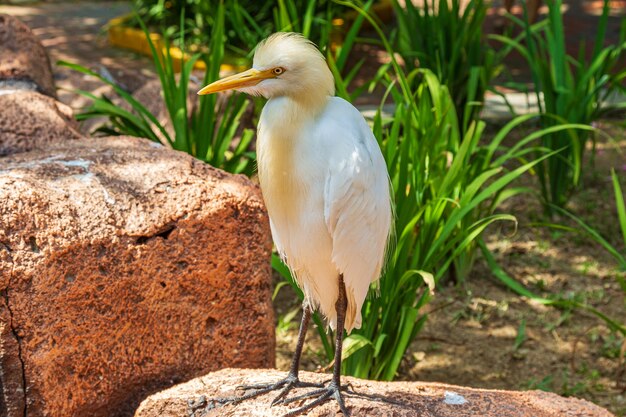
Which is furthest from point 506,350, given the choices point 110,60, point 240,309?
point 110,60

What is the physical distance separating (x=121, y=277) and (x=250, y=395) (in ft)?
1.78

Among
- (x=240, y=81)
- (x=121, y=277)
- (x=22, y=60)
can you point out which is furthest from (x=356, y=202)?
(x=22, y=60)

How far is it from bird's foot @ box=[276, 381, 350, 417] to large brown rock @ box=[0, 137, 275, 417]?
51 cm

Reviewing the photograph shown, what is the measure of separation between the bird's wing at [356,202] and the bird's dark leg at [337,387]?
124 mm

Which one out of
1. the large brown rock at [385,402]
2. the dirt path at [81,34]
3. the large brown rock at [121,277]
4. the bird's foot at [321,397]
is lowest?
the dirt path at [81,34]

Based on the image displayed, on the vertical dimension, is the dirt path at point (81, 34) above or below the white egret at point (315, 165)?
below

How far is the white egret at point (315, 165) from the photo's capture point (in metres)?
2.19

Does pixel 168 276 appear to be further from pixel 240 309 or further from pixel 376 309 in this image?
pixel 376 309

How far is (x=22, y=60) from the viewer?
4.04 meters

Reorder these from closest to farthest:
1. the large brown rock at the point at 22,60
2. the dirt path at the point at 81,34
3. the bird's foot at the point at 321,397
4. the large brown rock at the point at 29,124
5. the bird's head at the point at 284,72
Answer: the bird's head at the point at 284,72 → the bird's foot at the point at 321,397 → the large brown rock at the point at 29,124 → the large brown rock at the point at 22,60 → the dirt path at the point at 81,34

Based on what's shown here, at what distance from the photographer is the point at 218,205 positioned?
2791mm

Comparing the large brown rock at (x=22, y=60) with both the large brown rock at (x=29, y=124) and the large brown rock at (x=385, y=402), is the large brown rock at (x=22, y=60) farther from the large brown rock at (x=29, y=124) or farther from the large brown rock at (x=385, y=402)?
the large brown rock at (x=385, y=402)

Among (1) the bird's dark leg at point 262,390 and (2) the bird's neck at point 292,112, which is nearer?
(2) the bird's neck at point 292,112

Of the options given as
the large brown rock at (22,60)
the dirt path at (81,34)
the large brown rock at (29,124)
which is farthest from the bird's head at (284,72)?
the dirt path at (81,34)
